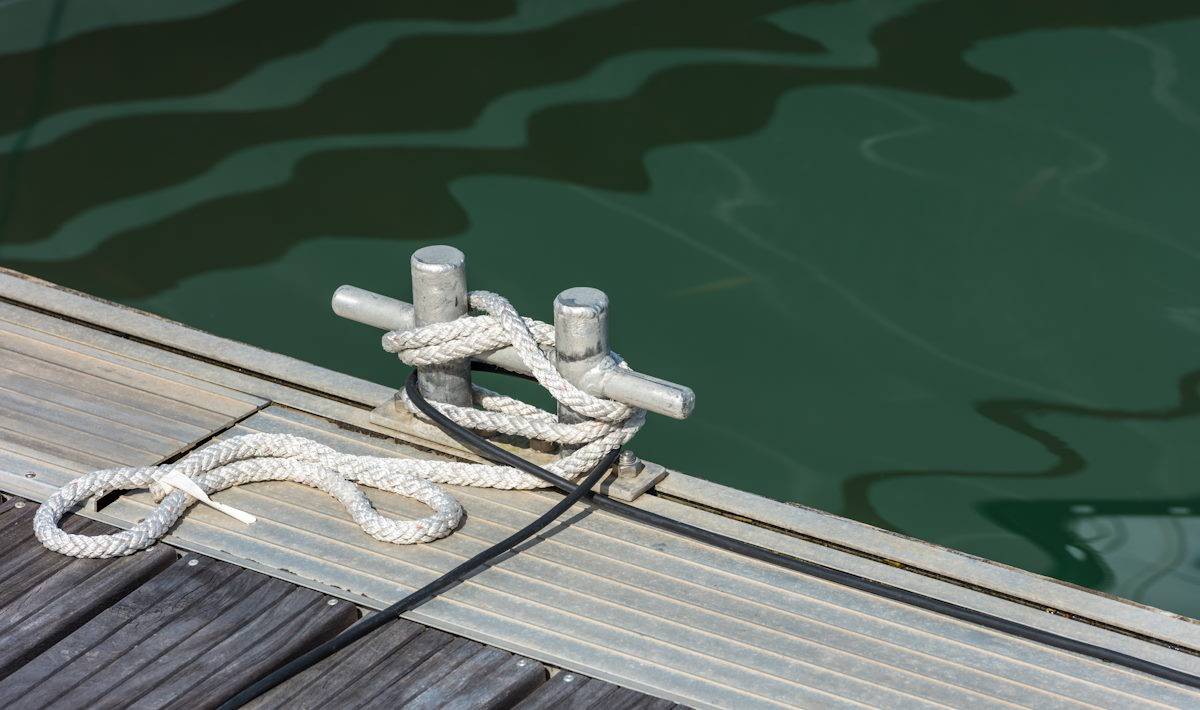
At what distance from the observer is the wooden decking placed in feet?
6.55

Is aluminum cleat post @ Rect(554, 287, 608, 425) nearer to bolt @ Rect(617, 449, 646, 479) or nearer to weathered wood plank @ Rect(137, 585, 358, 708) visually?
bolt @ Rect(617, 449, 646, 479)

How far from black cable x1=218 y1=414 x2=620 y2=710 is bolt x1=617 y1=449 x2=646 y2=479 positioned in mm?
28

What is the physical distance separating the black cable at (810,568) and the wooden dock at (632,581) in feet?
0.05

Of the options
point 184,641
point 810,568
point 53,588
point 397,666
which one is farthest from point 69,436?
point 810,568

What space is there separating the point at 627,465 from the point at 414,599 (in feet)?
→ 1.49

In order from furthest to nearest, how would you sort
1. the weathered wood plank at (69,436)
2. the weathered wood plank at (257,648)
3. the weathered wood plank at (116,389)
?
1. the weathered wood plank at (116,389)
2. the weathered wood plank at (69,436)
3. the weathered wood plank at (257,648)

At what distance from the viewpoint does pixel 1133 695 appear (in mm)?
2025

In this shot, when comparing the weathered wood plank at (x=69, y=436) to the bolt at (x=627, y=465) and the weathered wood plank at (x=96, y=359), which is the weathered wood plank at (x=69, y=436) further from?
the bolt at (x=627, y=465)

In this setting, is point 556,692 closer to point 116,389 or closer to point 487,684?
point 487,684

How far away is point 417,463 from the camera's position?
2.41 m

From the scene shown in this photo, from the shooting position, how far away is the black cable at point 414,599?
200 cm

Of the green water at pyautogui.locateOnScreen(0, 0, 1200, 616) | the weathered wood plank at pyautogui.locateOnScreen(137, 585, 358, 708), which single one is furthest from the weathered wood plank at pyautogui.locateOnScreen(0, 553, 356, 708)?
the green water at pyautogui.locateOnScreen(0, 0, 1200, 616)

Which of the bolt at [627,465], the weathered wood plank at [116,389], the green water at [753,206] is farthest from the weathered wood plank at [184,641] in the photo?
the green water at [753,206]

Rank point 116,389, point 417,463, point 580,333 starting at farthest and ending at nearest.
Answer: point 116,389
point 417,463
point 580,333
